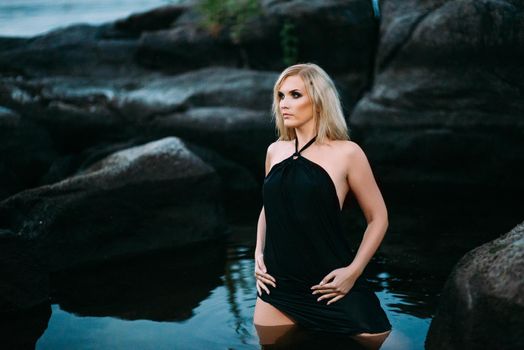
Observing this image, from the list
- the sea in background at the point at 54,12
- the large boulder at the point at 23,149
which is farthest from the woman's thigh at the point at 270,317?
the sea in background at the point at 54,12

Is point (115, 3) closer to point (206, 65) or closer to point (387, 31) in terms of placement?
point (206, 65)

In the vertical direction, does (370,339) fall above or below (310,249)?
below

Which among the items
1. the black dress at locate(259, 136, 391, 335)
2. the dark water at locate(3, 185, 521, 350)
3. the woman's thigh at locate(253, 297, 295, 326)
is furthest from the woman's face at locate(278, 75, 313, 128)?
the woman's thigh at locate(253, 297, 295, 326)

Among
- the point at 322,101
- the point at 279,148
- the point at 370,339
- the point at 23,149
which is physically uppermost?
the point at 322,101

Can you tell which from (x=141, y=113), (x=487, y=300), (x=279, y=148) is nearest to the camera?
(x=487, y=300)

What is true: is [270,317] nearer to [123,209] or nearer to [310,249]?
[310,249]

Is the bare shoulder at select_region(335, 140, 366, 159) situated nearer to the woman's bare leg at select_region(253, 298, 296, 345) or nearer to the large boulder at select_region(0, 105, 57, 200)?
the woman's bare leg at select_region(253, 298, 296, 345)

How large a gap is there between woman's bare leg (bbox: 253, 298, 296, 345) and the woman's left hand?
1.26ft

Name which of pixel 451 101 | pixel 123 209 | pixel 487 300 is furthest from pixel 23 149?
pixel 487 300

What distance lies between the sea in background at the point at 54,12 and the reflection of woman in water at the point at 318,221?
43.3 feet

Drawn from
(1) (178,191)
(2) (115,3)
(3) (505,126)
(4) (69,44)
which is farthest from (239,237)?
(2) (115,3)

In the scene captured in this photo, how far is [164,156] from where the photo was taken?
22.9ft

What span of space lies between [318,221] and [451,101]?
6001mm

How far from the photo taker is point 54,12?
22.9 metres
